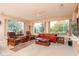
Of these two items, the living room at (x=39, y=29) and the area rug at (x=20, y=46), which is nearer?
the living room at (x=39, y=29)

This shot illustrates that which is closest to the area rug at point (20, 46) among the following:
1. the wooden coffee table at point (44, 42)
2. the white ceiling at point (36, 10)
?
the wooden coffee table at point (44, 42)

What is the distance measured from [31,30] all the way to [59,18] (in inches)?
30.6

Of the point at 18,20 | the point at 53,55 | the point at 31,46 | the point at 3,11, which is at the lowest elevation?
the point at 53,55

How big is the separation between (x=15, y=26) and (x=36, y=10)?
2.21 feet

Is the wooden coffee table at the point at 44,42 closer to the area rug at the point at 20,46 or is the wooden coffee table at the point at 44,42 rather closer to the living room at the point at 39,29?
the living room at the point at 39,29

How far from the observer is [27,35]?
2342mm

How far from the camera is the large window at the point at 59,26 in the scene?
2267 millimetres

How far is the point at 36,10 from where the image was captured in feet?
7.39

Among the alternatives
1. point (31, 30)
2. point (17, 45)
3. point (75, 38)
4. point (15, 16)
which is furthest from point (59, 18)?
point (17, 45)

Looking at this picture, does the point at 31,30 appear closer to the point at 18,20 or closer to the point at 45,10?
the point at 18,20

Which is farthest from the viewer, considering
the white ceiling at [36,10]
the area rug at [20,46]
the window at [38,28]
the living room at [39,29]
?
the window at [38,28]

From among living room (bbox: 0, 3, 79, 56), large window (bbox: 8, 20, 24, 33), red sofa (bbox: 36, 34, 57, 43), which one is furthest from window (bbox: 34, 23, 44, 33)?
large window (bbox: 8, 20, 24, 33)

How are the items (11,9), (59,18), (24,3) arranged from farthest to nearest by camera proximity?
(59,18) < (11,9) < (24,3)

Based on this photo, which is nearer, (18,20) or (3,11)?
(3,11)
